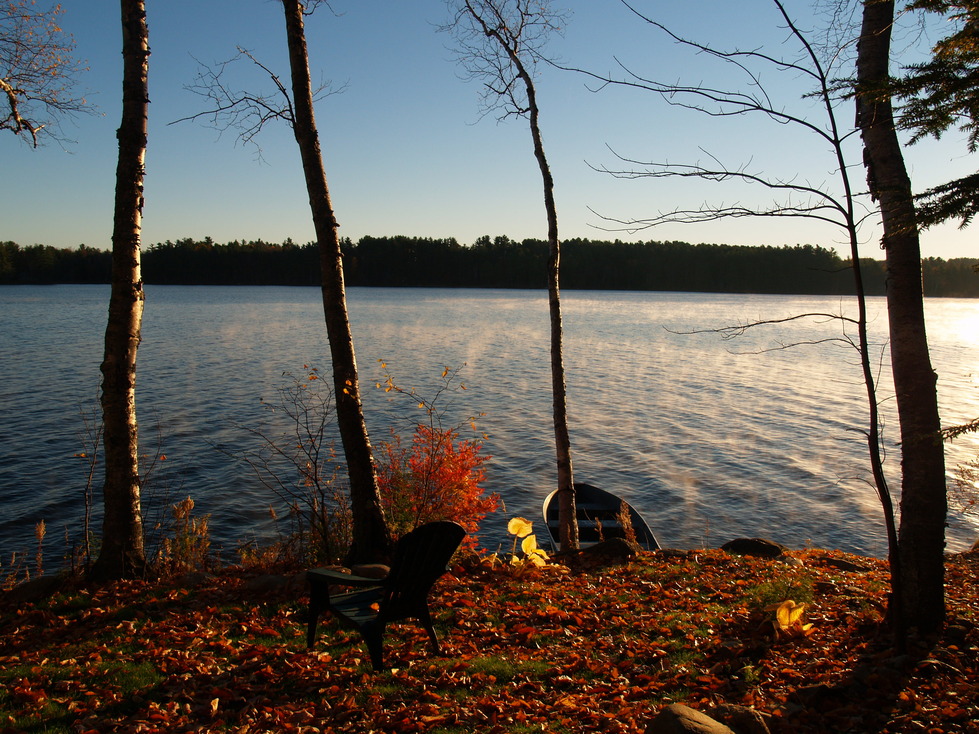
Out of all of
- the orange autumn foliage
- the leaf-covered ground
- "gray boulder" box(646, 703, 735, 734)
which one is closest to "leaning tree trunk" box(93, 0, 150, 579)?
the leaf-covered ground

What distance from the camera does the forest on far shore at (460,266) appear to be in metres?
116

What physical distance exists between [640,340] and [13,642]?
165 ft

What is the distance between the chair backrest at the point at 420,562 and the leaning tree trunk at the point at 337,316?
2385mm

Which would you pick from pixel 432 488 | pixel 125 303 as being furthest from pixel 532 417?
pixel 125 303

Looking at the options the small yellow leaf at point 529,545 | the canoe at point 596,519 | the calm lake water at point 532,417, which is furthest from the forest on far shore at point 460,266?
the small yellow leaf at point 529,545

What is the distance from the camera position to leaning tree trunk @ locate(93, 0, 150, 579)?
6418 millimetres

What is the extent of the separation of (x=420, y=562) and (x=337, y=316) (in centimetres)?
317

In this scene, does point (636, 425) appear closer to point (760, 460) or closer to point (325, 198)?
point (760, 460)

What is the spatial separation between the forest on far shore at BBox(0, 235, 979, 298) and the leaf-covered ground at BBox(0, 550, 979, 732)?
111357mm

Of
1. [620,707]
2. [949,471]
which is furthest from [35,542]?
[949,471]

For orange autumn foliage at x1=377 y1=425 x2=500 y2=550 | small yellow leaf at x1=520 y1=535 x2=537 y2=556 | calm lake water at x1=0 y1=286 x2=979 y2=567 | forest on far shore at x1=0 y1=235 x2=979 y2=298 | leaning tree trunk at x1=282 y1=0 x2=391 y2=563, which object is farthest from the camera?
forest on far shore at x1=0 y1=235 x2=979 y2=298

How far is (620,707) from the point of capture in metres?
4.26

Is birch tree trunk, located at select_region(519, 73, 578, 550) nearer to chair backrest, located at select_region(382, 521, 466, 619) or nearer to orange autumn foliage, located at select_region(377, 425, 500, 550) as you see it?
orange autumn foliage, located at select_region(377, 425, 500, 550)

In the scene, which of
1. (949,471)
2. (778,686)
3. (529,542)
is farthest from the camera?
(949,471)
